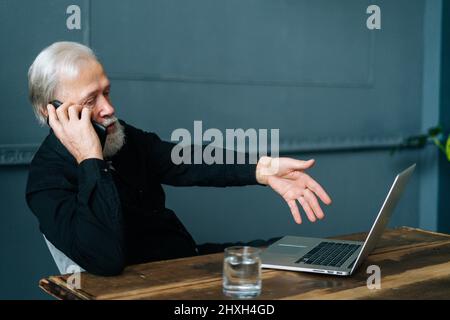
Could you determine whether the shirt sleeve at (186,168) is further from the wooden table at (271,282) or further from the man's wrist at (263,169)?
the wooden table at (271,282)

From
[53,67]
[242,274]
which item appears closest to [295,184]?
[242,274]

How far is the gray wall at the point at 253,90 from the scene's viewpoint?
2.52m

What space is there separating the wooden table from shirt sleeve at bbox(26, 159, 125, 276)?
12cm

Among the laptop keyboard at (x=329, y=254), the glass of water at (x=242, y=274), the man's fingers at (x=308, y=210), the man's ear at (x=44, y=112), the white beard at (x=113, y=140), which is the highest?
the man's ear at (x=44, y=112)

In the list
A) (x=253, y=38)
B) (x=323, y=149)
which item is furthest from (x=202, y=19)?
(x=323, y=149)

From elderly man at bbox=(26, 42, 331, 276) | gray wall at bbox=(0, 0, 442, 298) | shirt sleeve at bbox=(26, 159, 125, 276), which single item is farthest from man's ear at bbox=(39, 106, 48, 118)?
gray wall at bbox=(0, 0, 442, 298)

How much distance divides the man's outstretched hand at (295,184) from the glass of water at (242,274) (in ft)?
1.48

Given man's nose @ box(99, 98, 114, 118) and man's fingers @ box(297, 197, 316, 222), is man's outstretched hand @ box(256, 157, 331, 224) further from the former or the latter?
Answer: man's nose @ box(99, 98, 114, 118)

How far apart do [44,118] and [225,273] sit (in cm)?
102

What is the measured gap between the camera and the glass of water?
4.31 ft

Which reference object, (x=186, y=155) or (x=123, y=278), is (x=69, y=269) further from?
(x=186, y=155)

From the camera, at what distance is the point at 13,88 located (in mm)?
2449

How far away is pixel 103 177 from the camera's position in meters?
1.70

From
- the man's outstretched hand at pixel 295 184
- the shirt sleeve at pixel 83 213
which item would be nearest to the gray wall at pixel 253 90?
the shirt sleeve at pixel 83 213
